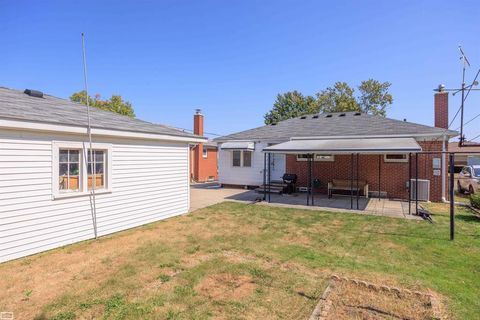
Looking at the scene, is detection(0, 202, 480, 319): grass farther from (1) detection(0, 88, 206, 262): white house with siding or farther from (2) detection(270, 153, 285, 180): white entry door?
(2) detection(270, 153, 285, 180): white entry door

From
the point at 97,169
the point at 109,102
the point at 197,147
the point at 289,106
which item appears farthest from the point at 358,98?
the point at 97,169

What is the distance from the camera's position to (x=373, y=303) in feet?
12.1

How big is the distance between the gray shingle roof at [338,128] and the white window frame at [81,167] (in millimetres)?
10648

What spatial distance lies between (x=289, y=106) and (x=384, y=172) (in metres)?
33.0

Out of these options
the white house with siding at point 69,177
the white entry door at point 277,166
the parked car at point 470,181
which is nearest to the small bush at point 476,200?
the parked car at point 470,181

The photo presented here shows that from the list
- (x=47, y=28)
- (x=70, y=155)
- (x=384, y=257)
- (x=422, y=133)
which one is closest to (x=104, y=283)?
(x=70, y=155)

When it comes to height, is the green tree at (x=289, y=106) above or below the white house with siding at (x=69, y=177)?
above

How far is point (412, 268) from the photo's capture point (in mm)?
5000

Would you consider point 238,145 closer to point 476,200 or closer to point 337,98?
point 476,200

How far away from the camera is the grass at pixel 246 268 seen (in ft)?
12.1

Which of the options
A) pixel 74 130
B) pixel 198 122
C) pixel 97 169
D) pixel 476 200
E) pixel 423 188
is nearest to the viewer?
pixel 74 130

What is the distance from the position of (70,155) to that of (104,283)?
11.7 feet

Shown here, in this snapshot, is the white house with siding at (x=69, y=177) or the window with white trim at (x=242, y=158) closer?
the white house with siding at (x=69, y=177)

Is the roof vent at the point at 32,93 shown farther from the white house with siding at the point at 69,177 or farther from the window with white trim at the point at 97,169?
the window with white trim at the point at 97,169
